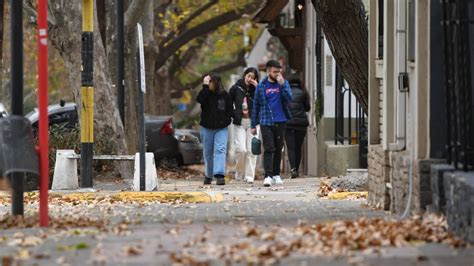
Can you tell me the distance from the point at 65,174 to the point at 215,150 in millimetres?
2926

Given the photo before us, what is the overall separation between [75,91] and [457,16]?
12.3 metres

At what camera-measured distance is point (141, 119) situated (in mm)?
19906

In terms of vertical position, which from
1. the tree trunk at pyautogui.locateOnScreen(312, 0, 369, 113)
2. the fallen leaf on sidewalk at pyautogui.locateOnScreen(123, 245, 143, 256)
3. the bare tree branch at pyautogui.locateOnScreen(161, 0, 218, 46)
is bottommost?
the fallen leaf on sidewalk at pyautogui.locateOnScreen(123, 245, 143, 256)

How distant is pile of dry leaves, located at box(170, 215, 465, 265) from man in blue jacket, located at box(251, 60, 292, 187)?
911 centimetres

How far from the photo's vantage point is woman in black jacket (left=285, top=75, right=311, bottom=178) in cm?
2489

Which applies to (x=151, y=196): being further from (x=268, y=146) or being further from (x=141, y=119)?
(x=268, y=146)

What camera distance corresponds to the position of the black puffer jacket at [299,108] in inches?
979

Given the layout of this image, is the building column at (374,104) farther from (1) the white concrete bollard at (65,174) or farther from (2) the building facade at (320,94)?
(2) the building facade at (320,94)

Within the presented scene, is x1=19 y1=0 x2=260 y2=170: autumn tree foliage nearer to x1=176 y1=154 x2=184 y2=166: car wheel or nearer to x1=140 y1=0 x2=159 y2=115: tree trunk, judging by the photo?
x1=140 y1=0 x2=159 y2=115: tree trunk

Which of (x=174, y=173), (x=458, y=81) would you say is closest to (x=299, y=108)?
(x=174, y=173)

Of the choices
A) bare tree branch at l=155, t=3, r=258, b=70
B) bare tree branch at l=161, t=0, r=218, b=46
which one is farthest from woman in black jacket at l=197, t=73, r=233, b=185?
bare tree branch at l=161, t=0, r=218, b=46

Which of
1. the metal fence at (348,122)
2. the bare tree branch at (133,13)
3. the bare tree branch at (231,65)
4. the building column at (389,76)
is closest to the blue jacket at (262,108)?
the metal fence at (348,122)

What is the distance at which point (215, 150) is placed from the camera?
74.1 feet

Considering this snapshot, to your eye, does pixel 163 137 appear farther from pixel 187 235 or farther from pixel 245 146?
pixel 187 235
